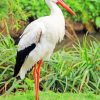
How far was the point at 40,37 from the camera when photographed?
713 centimetres

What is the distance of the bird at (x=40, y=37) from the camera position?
705cm

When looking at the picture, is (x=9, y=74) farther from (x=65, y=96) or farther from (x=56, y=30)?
(x=56, y=30)

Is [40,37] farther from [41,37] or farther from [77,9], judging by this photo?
[77,9]

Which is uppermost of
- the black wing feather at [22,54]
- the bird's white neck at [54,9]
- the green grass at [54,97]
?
the bird's white neck at [54,9]

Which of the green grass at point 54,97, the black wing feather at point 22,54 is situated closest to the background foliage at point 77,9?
the green grass at point 54,97

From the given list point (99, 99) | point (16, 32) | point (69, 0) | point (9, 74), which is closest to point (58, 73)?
point (9, 74)

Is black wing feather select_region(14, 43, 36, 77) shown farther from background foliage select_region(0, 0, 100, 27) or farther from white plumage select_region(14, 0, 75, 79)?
background foliage select_region(0, 0, 100, 27)

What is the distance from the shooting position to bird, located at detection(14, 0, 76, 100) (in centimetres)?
705

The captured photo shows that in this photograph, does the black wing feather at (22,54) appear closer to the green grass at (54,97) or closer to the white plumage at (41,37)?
the white plumage at (41,37)

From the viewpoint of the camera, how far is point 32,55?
7320 millimetres

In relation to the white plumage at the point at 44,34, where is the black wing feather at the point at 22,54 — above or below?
below

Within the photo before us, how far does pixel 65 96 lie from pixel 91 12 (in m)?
8.47

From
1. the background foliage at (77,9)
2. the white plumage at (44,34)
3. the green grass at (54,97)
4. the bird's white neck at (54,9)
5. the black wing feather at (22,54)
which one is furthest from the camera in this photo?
the background foliage at (77,9)

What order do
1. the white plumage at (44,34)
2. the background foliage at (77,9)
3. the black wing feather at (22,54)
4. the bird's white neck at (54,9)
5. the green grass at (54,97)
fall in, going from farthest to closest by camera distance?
the background foliage at (77,9) → the green grass at (54,97) → the black wing feather at (22,54) → the bird's white neck at (54,9) → the white plumage at (44,34)
